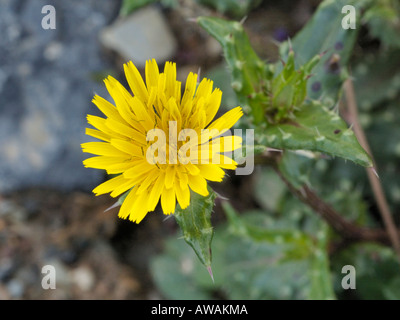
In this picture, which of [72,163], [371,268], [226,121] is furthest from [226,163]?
[72,163]

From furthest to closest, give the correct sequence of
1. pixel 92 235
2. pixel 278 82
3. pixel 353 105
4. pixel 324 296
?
pixel 92 235 < pixel 353 105 < pixel 324 296 < pixel 278 82

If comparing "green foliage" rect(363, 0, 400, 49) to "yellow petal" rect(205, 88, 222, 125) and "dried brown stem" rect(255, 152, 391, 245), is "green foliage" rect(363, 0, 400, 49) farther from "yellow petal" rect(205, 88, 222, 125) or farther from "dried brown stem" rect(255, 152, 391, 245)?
"yellow petal" rect(205, 88, 222, 125)

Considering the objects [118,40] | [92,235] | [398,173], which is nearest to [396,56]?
[398,173]

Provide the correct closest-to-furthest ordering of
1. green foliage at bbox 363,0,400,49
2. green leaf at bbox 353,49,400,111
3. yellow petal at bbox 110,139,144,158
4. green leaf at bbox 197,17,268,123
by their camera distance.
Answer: yellow petal at bbox 110,139,144,158, green leaf at bbox 197,17,268,123, green foliage at bbox 363,0,400,49, green leaf at bbox 353,49,400,111

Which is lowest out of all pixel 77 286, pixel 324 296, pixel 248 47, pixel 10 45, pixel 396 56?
pixel 324 296

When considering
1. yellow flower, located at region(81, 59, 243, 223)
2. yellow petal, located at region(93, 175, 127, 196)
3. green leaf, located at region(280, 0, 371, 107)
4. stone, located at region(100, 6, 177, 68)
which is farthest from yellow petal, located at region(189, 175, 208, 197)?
stone, located at region(100, 6, 177, 68)
